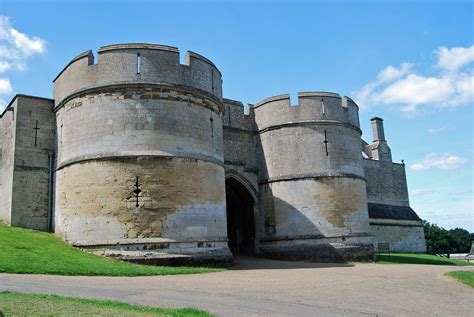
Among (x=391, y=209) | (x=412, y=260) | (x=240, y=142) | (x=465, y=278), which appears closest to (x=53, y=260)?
(x=465, y=278)

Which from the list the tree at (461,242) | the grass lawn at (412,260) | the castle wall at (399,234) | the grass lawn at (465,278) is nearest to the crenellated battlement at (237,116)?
the grass lawn at (412,260)

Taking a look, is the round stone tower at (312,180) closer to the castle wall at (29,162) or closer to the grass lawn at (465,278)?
the grass lawn at (465,278)

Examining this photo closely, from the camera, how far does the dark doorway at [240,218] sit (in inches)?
878

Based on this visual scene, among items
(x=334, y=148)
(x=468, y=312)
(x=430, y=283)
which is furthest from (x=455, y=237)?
(x=468, y=312)

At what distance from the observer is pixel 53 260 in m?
11.7

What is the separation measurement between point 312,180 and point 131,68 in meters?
9.92

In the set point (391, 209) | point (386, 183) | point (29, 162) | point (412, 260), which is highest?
point (386, 183)

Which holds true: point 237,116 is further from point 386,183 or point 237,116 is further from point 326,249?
point 386,183

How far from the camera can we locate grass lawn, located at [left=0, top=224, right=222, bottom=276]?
424 inches

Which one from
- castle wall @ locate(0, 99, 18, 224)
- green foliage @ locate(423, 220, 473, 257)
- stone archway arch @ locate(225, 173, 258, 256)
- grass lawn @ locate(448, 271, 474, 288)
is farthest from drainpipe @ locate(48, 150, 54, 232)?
green foliage @ locate(423, 220, 473, 257)

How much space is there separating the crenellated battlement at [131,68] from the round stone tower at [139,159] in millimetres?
34

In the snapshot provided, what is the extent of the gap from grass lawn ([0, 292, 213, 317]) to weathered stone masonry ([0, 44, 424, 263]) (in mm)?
6822

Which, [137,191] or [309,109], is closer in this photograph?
[137,191]

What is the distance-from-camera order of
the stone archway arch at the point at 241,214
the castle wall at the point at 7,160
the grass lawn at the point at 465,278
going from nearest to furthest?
the grass lawn at the point at 465,278, the castle wall at the point at 7,160, the stone archway arch at the point at 241,214
